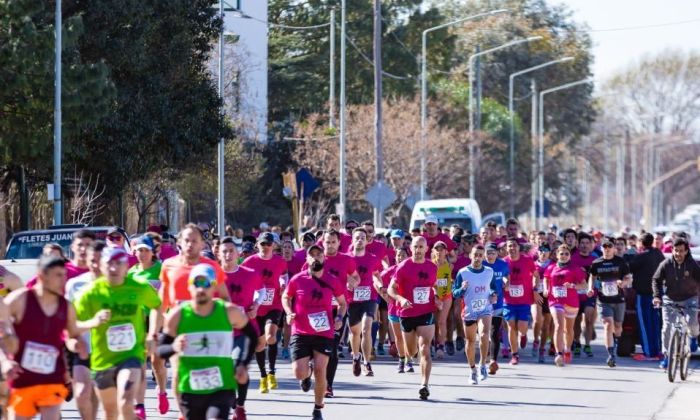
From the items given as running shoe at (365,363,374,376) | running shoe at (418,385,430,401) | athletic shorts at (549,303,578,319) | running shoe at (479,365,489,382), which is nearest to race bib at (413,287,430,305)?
running shoe at (418,385,430,401)

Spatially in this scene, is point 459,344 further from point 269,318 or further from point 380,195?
point 380,195

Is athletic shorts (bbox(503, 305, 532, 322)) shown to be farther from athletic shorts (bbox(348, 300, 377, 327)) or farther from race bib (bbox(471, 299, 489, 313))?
race bib (bbox(471, 299, 489, 313))

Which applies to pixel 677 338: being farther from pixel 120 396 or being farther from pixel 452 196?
pixel 452 196

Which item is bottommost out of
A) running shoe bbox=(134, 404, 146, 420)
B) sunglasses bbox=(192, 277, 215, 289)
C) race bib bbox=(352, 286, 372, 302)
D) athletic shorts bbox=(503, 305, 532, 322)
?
running shoe bbox=(134, 404, 146, 420)

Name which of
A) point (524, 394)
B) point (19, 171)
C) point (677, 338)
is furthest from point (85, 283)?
point (19, 171)

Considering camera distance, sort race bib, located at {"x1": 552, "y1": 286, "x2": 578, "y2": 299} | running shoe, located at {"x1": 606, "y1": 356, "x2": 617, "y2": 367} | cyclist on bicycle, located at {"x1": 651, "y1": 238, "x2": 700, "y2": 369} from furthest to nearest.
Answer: running shoe, located at {"x1": 606, "y1": 356, "x2": 617, "y2": 367}
race bib, located at {"x1": 552, "y1": 286, "x2": 578, "y2": 299}
cyclist on bicycle, located at {"x1": 651, "y1": 238, "x2": 700, "y2": 369}

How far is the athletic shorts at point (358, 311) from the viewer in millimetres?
19906

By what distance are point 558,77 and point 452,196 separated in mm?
24337

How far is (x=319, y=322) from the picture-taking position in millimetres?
15062

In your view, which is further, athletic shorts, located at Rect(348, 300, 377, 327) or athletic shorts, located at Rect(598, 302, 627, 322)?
athletic shorts, located at Rect(598, 302, 627, 322)

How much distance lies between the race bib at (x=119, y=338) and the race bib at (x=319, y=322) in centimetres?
360

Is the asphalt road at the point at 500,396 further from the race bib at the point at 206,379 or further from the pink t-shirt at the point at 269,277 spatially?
the race bib at the point at 206,379

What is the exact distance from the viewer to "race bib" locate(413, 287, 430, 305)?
56.2 ft

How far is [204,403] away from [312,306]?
15.8 feet
